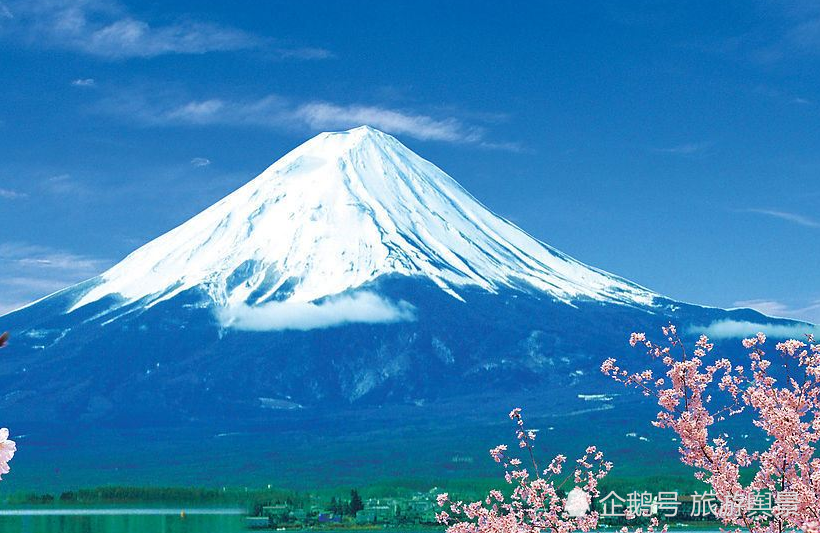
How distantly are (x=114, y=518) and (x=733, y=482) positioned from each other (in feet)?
366

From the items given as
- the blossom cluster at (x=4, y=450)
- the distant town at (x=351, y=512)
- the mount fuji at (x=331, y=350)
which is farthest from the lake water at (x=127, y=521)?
the blossom cluster at (x=4, y=450)

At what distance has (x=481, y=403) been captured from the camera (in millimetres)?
171250

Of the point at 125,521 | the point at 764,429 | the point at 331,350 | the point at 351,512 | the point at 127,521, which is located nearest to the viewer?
the point at 764,429

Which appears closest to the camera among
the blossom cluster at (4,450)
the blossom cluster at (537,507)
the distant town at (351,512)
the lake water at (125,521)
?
the blossom cluster at (4,450)

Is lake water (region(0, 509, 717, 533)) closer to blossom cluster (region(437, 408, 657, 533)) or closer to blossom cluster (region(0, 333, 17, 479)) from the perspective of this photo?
blossom cluster (region(437, 408, 657, 533))

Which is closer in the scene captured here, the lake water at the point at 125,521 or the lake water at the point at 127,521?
the lake water at the point at 127,521

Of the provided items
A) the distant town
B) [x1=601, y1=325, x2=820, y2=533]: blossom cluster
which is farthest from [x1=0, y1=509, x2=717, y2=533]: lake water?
[x1=601, y1=325, x2=820, y2=533]: blossom cluster

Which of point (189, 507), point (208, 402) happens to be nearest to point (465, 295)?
point (208, 402)

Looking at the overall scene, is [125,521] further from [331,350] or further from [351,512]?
[331,350]

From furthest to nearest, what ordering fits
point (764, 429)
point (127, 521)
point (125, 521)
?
point (125, 521)
point (127, 521)
point (764, 429)

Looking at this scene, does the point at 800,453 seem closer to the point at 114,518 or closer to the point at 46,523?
the point at 46,523

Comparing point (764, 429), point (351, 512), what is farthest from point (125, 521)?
point (764, 429)

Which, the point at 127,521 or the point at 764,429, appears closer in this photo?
the point at 764,429

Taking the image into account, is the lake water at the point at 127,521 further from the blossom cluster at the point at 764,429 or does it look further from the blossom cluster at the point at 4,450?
the blossom cluster at the point at 4,450
